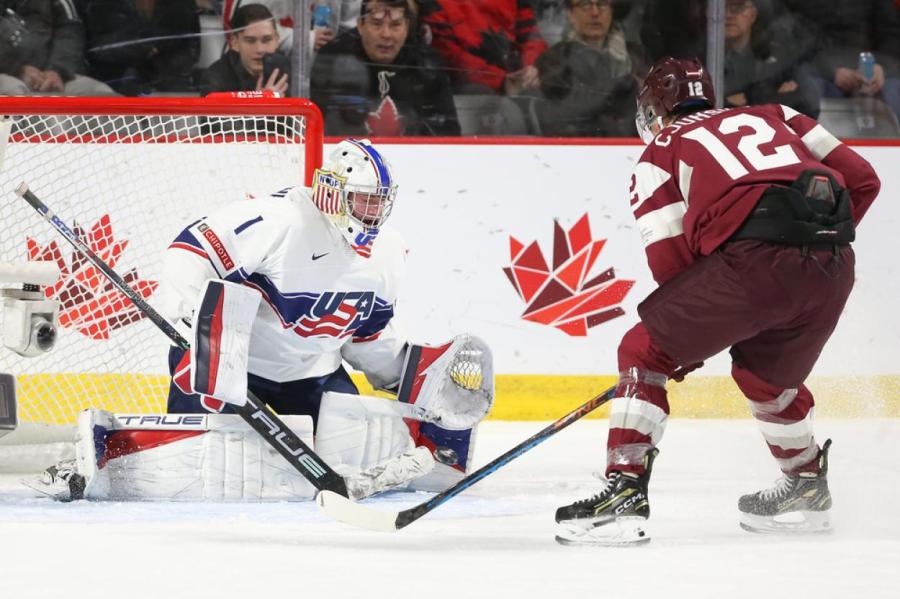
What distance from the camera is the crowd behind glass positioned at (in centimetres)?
456

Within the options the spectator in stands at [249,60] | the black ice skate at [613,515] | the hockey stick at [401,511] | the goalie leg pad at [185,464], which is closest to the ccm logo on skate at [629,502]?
the black ice skate at [613,515]

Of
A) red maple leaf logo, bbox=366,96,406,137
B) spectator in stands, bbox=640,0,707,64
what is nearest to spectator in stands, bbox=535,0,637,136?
spectator in stands, bbox=640,0,707,64

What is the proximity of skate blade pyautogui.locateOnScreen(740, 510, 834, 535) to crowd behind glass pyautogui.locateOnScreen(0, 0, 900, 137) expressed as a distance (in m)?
2.20

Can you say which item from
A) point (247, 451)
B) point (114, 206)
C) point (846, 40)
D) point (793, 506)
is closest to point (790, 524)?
point (793, 506)

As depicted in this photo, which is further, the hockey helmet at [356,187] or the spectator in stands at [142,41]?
the spectator in stands at [142,41]

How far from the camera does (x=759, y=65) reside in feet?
15.6

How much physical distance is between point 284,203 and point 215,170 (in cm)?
99

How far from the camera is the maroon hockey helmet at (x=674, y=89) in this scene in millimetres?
2684

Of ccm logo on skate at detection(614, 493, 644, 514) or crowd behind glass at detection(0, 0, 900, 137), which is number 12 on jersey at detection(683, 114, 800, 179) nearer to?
ccm logo on skate at detection(614, 493, 644, 514)

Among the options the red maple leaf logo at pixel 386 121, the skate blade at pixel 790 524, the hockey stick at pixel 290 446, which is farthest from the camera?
the red maple leaf logo at pixel 386 121

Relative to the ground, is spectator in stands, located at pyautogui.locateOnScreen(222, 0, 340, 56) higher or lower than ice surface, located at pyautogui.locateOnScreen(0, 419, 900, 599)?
higher

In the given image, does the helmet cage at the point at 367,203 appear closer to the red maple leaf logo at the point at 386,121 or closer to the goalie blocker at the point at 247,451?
the goalie blocker at the point at 247,451

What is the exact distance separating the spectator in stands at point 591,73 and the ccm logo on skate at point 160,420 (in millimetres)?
2038

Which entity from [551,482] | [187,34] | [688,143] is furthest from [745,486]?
[187,34]
